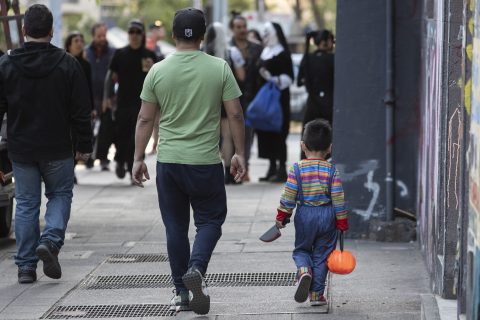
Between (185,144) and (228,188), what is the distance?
7.15 meters

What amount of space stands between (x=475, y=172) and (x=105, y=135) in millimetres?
9656

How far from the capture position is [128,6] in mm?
66250

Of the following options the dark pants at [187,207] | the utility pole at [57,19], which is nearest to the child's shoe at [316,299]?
the dark pants at [187,207]

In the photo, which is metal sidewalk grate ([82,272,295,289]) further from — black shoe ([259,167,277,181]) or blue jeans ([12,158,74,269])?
black shoe ([259,167,277,181])

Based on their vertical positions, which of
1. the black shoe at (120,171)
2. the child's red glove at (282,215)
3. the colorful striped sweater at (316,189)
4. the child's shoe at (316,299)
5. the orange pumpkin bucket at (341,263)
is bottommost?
the black shoe at (120,171)

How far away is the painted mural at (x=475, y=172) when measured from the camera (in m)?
5.08

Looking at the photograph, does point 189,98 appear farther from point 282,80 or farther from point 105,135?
point 105,135

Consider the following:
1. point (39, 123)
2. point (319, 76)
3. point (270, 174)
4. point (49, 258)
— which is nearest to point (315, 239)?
point (49, 258)

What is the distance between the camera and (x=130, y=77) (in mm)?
14078

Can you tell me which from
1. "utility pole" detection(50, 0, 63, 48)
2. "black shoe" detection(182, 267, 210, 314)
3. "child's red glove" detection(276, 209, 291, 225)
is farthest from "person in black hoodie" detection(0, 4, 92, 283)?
"utility pole" detection(50, 0, 63, 48)

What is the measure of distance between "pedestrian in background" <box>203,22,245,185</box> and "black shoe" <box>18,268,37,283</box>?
6.20 metres

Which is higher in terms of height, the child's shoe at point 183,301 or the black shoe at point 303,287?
the black shoe at point 303,287

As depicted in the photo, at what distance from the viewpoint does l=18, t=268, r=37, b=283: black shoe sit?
26.8ft

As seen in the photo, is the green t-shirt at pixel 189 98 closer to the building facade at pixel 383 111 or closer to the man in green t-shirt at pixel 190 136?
the man in green t-shirt at pixel 190 136
